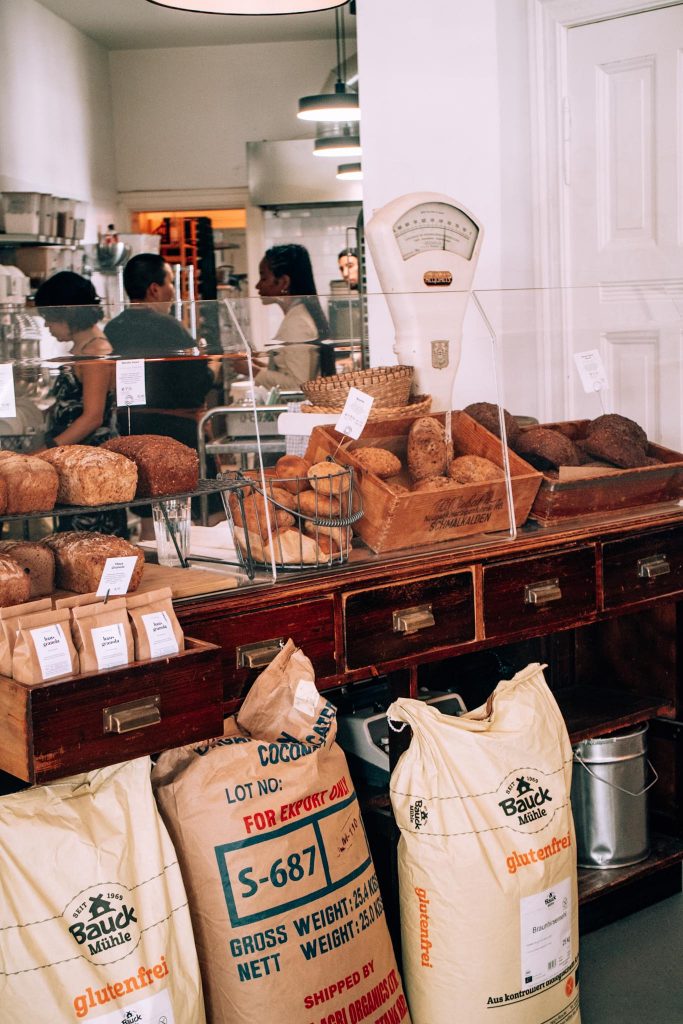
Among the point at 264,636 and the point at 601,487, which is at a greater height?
the point at 601,487

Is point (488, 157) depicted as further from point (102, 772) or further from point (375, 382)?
point (102, 772)

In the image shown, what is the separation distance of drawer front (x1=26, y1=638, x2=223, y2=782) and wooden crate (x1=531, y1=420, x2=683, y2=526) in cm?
94

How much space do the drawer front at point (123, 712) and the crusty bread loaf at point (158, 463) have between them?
34 centimetres

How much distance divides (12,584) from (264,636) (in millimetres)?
428

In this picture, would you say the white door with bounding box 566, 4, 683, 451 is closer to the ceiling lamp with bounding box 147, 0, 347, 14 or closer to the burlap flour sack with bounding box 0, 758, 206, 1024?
the ceiling lamp with bounding box 147, 0, 347, 14

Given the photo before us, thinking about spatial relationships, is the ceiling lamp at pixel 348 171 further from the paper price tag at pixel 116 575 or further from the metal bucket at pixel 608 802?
the paper price tag at pixel 116 575

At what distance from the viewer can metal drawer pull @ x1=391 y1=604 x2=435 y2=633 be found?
206 cm

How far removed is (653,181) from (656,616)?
1.31m

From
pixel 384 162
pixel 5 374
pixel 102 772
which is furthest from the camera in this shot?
pixel 384 162

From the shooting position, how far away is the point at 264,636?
6.30 ft

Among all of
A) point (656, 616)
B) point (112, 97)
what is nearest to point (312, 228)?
point (112, 97)

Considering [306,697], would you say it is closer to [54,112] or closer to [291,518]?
[291,518]

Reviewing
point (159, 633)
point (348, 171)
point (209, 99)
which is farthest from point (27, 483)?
point (209, 99)

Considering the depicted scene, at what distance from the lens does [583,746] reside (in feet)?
8.44
